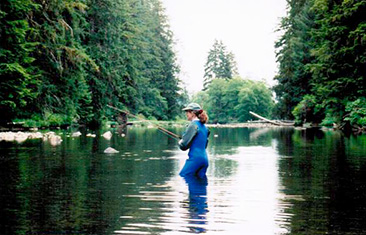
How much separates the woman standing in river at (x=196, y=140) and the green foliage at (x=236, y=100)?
98768 mm

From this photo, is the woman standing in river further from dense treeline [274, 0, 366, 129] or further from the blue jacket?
dense treeline [274, 0, 366, 129]

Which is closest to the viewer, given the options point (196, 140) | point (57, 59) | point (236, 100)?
point (196, 140)

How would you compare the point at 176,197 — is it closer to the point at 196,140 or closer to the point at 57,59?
the point at 196,140

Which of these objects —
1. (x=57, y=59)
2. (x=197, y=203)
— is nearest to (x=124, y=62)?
(x=57, y=59)

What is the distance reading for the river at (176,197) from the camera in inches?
264

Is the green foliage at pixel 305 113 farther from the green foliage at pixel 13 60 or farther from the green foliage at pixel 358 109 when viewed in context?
the green foliage at pixel 13 60

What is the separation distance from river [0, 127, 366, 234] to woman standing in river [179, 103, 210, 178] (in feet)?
1.10

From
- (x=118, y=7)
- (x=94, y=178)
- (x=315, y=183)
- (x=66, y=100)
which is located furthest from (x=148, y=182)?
(x=118, y=7)

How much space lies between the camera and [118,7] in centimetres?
Answer: 5575

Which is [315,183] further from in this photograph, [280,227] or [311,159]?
[311,159]

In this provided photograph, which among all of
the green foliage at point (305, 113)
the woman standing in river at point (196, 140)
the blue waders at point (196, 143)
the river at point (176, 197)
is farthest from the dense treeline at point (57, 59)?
the blue waders at point (196, 143)

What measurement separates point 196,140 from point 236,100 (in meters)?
106

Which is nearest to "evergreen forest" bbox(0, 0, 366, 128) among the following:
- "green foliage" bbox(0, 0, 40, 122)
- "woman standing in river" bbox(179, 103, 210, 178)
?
"green foliage" bbox(0, 0, 40, 122)

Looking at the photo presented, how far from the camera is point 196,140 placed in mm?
11297
